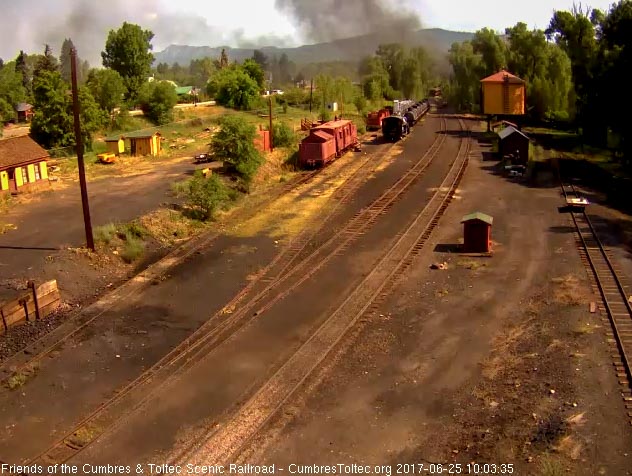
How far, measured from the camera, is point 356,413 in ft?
40.6

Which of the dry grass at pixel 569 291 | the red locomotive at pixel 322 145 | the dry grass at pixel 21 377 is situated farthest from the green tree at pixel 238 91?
the dry grass at pixel 21 377

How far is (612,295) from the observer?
59.4ft

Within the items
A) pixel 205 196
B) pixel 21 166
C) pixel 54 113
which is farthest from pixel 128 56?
pixel 205 196

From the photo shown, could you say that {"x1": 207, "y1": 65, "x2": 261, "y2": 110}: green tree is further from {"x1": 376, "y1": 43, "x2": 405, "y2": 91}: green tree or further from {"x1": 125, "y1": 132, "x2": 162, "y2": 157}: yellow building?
{"x1": 125, "y1": 132, "x2": 162, "y2": 157}: yellow building

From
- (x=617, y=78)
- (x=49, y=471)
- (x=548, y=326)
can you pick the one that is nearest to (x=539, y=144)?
(x=617, y=78)

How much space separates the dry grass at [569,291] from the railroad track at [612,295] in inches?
20.8

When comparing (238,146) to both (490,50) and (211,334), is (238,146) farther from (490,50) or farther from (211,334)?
(490,50)

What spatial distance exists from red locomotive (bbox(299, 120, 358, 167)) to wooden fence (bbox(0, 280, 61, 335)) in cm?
2363

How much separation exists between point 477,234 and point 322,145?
1881 centimetres

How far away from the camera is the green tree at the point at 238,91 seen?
76562 millimetres

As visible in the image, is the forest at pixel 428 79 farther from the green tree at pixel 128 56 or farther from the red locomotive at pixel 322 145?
the red locomotive at pixel 322 145

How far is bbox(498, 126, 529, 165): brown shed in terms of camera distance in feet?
133

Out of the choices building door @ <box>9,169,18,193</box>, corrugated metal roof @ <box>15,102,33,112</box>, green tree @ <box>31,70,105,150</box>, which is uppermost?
corrugated metal roof @ <box>15,102,33,112</box>

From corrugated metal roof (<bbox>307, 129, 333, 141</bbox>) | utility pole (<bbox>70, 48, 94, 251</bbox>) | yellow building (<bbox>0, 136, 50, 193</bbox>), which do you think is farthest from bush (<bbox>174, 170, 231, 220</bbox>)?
corrugated metal roof (<bbox>307, 129, 333, 141</bbox>)
